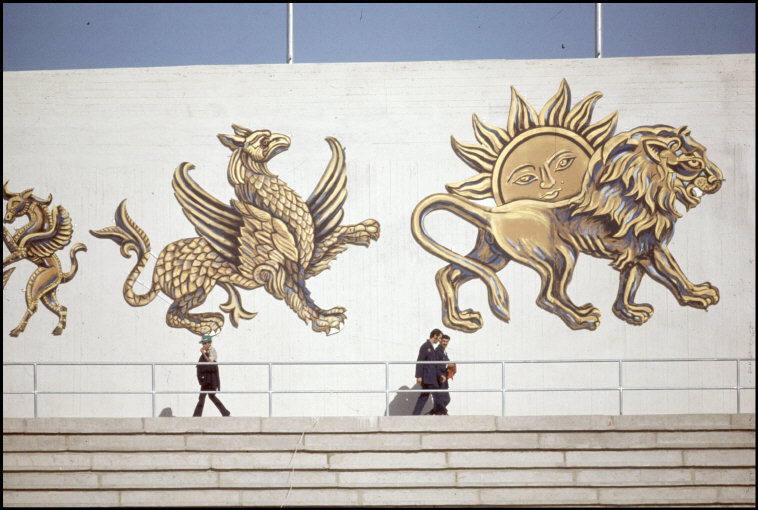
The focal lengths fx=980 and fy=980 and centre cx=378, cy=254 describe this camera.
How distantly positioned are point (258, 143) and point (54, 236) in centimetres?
359

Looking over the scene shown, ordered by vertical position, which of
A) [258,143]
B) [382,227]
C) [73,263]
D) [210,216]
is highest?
[258,143]

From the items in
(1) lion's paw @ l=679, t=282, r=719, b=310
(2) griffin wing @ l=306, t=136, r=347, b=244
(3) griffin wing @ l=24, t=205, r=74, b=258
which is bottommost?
(1) lion's paw @ l=679, t=282, r=719, b=310

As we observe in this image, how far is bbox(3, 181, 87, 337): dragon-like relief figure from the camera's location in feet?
51.3

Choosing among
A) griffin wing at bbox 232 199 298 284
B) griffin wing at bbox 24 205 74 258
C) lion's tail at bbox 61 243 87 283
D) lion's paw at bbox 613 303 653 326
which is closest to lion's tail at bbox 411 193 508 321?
lion's paw at bbox 613 303 653 326

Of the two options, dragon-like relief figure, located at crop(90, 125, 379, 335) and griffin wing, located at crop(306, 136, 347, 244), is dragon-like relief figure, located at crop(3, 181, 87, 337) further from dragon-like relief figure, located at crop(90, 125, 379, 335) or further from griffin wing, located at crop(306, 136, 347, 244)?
griffin wing, located at crop(306, 136, 347, 244)

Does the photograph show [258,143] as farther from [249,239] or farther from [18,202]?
[18,202]

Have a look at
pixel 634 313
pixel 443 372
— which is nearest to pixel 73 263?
pixel 443 372

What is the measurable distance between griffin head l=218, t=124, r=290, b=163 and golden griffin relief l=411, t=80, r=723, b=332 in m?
2.42

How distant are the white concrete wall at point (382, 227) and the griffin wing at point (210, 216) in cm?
17

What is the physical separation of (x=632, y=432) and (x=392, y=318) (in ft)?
14.6

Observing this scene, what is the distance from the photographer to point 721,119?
15562mm

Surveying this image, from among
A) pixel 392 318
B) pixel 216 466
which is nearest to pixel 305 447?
pixel 216 466

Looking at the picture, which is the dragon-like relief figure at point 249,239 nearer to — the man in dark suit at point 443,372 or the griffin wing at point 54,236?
the griffin wing at point 54,236

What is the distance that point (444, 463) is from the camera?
40.5ft
